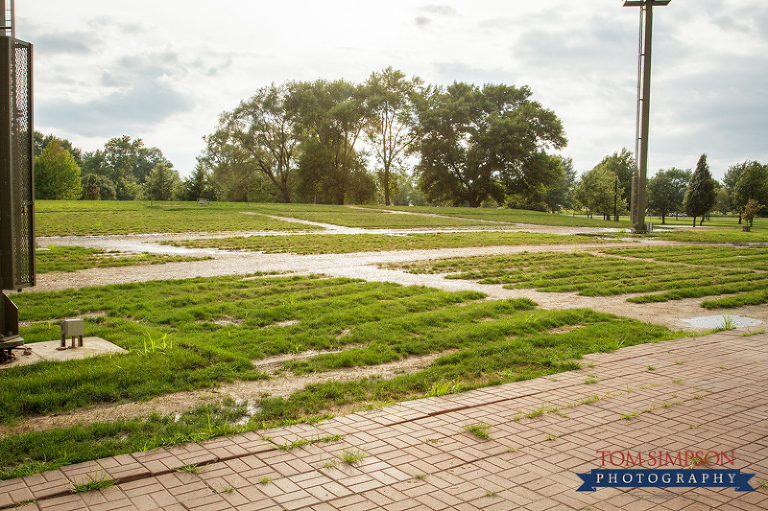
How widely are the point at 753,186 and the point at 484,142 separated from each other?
2335cm

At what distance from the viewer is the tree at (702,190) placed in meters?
56.2

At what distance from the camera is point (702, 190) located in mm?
56250

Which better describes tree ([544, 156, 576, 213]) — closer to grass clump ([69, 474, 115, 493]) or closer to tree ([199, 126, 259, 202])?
tree ([199, 126, 259, 202])

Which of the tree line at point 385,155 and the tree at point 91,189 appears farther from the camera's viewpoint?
the tree at point 91,189

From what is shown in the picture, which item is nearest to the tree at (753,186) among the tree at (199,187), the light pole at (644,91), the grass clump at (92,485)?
the light pole at (644,91)

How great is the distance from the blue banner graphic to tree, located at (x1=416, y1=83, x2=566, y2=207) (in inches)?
2130

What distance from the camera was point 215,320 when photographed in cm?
745

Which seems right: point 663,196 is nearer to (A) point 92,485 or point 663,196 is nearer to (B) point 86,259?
(B) point 86,259

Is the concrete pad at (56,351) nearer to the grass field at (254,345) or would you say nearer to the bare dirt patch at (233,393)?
the grass field at (254,345)

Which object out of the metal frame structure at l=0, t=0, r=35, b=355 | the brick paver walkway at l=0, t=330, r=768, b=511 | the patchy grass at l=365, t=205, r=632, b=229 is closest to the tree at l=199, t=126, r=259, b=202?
the patchy grass at l=365, t=205, r=632, b=229

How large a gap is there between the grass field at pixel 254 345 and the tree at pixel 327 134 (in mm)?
54264

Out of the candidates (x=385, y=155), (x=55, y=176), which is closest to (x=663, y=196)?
(x=385, y=155)

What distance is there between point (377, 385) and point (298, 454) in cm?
149

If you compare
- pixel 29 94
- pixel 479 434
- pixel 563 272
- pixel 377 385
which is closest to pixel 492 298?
pixel 563 272
